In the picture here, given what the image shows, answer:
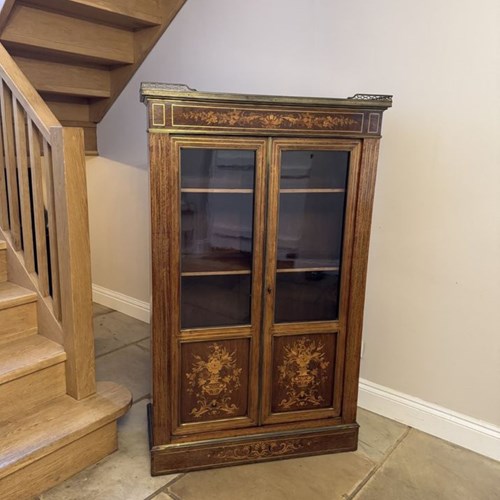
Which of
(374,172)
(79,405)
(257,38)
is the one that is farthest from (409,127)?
(79,405)

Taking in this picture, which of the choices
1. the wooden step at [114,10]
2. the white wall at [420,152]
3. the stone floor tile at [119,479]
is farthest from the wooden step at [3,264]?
the white wall at [420,152]

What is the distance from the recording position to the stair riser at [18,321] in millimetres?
2029

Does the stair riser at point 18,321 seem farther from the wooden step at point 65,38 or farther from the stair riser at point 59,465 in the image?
the wooden step at point 65,38

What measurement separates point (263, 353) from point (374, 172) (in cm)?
88

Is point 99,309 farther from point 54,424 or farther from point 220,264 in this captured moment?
point 220,264

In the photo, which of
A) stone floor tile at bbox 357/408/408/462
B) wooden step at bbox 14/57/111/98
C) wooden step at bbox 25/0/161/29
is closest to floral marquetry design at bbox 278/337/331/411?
stone floor tile at bbox 357/408/408/462

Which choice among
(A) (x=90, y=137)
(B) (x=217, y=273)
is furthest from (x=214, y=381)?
(A) (x=90, y=137)

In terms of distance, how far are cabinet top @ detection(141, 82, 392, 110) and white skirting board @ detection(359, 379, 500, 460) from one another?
1444 millimetres

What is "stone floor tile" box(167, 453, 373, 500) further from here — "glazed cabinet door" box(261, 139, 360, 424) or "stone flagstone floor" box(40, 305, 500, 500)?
"glazed cabinet door" box(261, 139, 360, 424)

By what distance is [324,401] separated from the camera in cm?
200

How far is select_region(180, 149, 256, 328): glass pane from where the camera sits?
1.73 m

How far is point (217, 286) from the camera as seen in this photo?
72.6 inches

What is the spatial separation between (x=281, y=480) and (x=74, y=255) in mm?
1268

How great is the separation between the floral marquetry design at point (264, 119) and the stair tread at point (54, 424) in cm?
125
